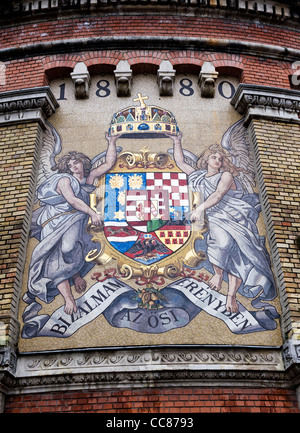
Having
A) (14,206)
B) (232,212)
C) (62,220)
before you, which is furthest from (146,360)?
(14,206)

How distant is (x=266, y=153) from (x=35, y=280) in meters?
4.27

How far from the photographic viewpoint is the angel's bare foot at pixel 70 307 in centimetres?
625

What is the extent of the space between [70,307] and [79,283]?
0.38 m

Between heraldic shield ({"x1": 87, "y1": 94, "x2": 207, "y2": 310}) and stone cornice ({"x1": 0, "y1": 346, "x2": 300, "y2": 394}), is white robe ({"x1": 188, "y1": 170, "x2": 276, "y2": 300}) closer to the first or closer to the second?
heraldic shield ({"x1": 87, "y1": 94, "x2": 207, "y2": 310})

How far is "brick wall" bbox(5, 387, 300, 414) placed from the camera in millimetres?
5559

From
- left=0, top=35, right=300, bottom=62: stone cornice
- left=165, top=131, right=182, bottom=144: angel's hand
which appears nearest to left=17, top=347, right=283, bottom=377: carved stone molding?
left=165, top=131, right=182, bottom=144: angel's hand

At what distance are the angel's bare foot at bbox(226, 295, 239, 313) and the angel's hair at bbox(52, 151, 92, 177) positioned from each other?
3.08 m

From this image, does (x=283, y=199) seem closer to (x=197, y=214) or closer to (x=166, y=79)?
(x=197, y=214)

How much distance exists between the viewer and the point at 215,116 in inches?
320

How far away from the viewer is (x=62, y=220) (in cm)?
709

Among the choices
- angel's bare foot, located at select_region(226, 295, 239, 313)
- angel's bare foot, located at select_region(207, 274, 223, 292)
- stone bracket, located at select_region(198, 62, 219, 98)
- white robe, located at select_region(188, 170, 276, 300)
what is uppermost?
stone bracket, located at select_region(198, 62, 219, 98)
